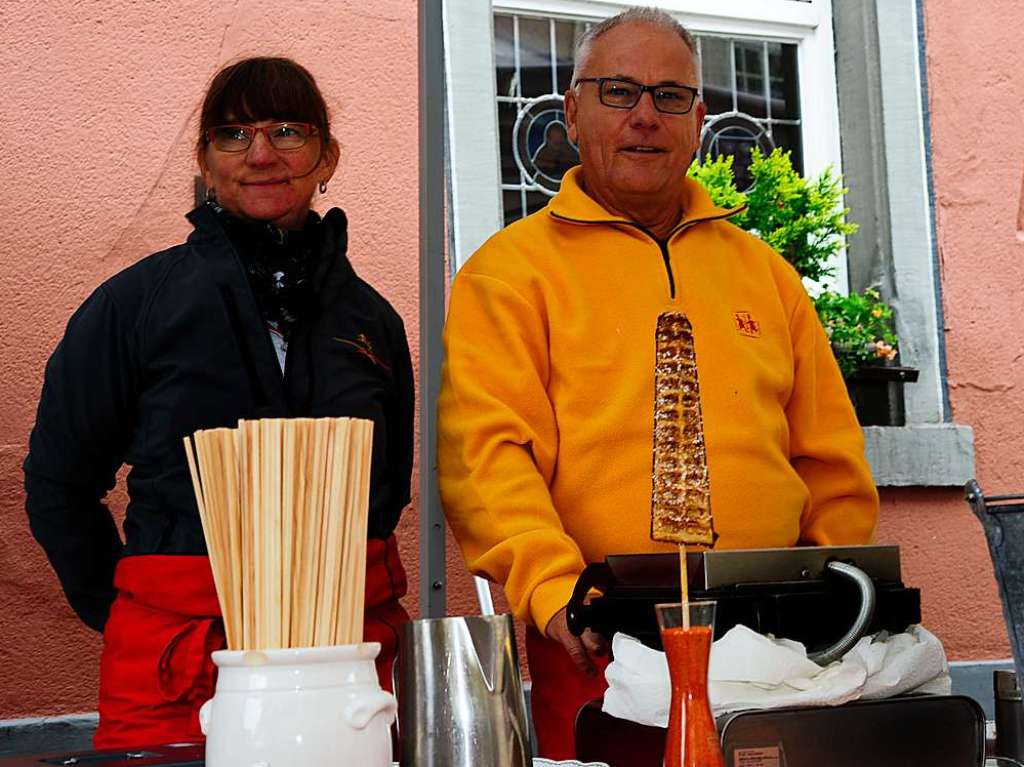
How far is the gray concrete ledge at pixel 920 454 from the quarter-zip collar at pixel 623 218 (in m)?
1.76

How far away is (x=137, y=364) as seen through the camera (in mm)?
2238

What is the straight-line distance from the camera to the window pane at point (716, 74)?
14.4ft

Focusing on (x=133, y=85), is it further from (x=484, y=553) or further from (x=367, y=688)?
(x=367, y=688)

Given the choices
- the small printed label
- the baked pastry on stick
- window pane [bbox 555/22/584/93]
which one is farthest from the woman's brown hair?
window pane [bbox 555/22/584/93]

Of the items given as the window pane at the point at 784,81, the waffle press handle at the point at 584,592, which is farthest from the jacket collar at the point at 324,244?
the window pane at the point at 784,81

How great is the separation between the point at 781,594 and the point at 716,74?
307 centimetres

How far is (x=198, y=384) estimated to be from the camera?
2.20 metres

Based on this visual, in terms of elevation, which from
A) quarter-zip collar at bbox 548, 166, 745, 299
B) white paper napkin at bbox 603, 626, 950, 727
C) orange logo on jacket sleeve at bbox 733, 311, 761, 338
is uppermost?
quarter-zip collar at bbox 548, 166, 745, 299

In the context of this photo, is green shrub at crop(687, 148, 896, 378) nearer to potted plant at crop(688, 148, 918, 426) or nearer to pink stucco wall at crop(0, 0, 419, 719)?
potted plant at crop(688, 148, 918, 426)

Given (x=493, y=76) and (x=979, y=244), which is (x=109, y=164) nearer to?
(x=493, y=76)

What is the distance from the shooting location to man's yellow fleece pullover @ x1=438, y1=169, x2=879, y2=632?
2.16 metres

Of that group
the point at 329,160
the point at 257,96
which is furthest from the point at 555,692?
the point at 257,96

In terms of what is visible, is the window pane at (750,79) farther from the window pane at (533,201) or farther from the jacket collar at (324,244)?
the jacket collar at (324,244)

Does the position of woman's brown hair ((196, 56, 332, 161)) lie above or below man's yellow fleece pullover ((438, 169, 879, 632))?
above
